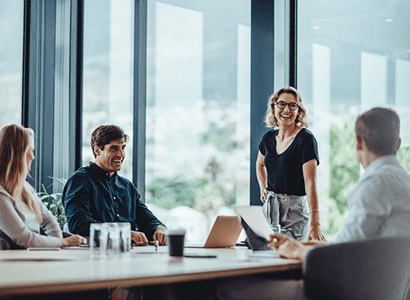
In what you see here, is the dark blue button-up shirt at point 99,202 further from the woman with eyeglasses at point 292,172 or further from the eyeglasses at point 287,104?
the eyeglasses at point 287,104

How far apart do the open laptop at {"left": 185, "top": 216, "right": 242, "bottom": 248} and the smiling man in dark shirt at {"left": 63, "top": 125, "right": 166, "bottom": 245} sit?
17.1 inches

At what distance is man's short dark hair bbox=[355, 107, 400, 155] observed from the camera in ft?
7.91

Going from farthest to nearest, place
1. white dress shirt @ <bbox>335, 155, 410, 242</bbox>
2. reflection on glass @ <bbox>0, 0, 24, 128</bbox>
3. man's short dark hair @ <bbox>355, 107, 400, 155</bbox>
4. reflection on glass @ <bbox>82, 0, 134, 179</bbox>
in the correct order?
reflection on glass @ <bbox>82, 0, 134, 179</bbox> → reflection on glass @ <bbox>0, 0, 24, 128</bbox> → man's short dark hair @ <bbox>355, 107, 400, 155</bbox> → white dress shirt @ <bbox>335, 155, 410, 242</bbox>

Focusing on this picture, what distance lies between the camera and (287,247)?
7.75 ft

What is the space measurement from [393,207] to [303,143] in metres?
1.63

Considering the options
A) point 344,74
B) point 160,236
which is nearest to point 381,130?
point 160,236

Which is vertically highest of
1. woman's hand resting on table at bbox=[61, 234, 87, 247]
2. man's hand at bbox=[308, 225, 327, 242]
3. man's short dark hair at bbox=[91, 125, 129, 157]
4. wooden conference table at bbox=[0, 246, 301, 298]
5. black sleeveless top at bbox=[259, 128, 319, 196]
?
man's short dark hair at bbox=[91, 125, 129, 157]

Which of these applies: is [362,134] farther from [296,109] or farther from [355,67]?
[355,67]

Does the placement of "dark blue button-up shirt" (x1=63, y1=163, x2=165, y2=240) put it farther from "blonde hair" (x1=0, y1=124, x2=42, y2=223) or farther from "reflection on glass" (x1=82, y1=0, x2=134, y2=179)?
"reflection on glass" (x1=82, y1=0, x2=134, y2=179)

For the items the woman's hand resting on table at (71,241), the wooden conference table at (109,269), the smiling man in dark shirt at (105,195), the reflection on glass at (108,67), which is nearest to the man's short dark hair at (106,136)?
the smiling man in dark shirt at (105,195)

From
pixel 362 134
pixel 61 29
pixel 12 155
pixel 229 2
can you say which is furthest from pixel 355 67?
pixel 61 29

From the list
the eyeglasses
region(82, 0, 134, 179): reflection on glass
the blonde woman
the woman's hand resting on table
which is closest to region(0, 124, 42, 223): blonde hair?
the blonde woman

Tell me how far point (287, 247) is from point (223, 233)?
29.6 inches

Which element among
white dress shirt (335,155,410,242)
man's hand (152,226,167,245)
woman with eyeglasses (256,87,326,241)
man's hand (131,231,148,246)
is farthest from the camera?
woman with eyeglasses (256,87,326,241)
